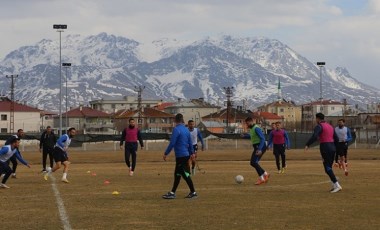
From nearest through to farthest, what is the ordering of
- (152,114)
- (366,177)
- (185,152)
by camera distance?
(185,152)
(366,177)
(152,114)

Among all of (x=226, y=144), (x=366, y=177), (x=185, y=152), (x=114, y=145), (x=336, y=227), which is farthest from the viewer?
(x=226, y=144)

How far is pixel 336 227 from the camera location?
40.6 feet

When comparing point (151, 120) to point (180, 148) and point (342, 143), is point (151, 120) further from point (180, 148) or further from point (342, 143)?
point (180, 148)

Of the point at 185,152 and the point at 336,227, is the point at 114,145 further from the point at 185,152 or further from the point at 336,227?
the point at 336,227

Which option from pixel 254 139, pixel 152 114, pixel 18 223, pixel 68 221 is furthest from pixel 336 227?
pixel 152 114

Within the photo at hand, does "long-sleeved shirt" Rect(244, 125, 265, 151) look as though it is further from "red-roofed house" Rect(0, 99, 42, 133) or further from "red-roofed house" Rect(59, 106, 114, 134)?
"red-roofed house" Rect(59, 106, 114, 134)

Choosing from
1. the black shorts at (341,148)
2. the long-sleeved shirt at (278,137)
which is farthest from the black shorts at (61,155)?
the black shorts at (341,148)

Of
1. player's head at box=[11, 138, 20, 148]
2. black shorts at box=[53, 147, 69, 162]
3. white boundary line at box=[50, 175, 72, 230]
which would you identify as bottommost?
white boundary line at box=[50, 175, 72, 230]

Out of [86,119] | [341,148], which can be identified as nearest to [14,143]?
[341,148]

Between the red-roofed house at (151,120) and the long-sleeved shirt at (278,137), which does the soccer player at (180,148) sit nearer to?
the long-sleeved shirt at (278,137)

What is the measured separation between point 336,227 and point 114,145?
52.9m

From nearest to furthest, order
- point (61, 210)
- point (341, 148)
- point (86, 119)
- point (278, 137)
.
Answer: point (61, 210)
point (341, 148)
point (278, 137)
point (86, 119)

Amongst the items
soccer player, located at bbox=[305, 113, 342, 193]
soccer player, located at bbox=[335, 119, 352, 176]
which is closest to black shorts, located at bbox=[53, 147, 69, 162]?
soccer player, located at bbox=[305, 113, 342, 193]

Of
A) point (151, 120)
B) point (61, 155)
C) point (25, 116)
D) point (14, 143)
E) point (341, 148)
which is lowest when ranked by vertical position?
point (61, 155)
